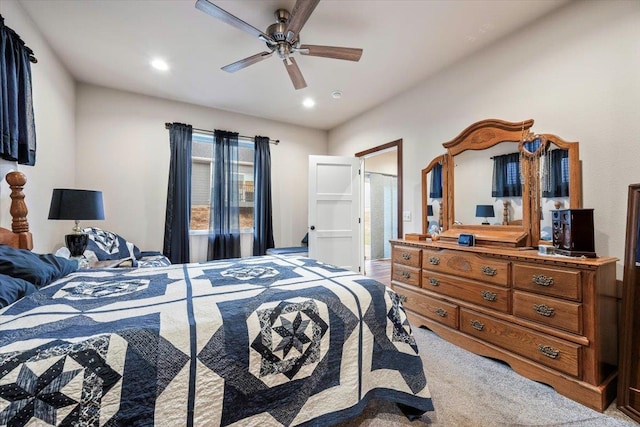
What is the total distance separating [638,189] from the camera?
152cm

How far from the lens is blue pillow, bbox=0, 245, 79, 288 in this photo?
131cm

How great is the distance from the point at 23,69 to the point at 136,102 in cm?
161

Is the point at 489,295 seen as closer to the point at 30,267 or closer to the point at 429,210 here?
the point at 429,210

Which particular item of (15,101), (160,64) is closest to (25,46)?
(15,101)

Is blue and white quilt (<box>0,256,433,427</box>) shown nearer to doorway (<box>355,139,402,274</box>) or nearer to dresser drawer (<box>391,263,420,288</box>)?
dresser drawer (<box>391,263,420,288</box>)

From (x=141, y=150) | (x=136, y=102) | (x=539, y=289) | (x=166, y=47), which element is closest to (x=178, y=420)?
(x=539, y=289)

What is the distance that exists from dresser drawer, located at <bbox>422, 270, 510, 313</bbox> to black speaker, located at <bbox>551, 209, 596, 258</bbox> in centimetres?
48

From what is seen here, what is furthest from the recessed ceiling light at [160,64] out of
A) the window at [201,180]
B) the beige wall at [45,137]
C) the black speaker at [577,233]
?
the black speaker at [577,233]

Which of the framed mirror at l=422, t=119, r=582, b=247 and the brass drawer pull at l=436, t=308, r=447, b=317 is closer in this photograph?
the framed mirror at l=422, t=119, r=582, b=247

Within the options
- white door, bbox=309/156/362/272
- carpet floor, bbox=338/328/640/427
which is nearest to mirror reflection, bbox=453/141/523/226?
carpet floor, bbox=338/328/640/427

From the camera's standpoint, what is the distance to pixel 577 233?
1.77 m

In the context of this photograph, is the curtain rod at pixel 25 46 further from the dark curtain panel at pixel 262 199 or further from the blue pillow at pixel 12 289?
the dark curtain panel at pixel 262 199

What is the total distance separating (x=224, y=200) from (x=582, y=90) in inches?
158

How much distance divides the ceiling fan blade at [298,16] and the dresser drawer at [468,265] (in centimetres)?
215
